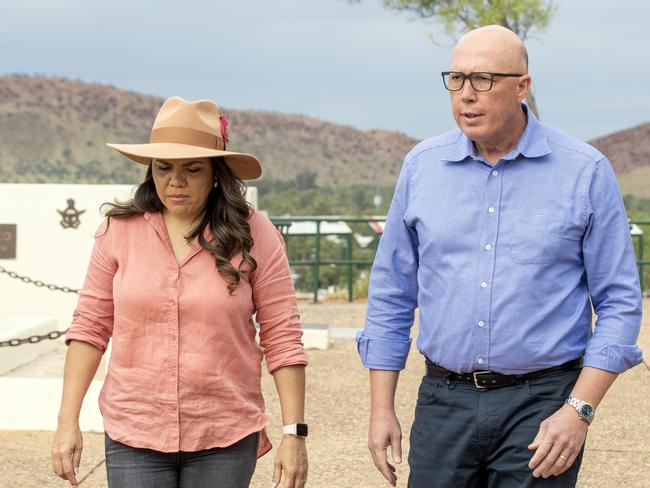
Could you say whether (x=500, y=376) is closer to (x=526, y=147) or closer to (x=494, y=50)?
(x=526, y=147)

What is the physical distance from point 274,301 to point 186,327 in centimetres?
30

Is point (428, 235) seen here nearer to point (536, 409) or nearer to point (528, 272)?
point (528, 272)

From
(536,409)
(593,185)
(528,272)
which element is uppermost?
(593,185)

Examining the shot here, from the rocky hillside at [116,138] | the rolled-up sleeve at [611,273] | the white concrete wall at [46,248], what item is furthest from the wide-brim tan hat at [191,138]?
the rocky hillside at [116,138]

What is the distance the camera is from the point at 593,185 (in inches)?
134

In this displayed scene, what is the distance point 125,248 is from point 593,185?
1.27m

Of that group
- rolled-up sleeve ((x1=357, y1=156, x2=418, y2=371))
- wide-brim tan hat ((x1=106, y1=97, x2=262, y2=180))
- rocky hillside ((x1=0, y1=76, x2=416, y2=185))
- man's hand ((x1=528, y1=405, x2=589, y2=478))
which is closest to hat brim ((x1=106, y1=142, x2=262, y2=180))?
wide-brim tan hat ((x1=106, y1=97, x2=262, y2=180))

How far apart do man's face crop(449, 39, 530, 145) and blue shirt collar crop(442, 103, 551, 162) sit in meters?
0.06

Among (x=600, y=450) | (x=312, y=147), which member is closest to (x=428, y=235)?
(x=600, y=450)

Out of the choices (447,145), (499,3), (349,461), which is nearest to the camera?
(447,145)

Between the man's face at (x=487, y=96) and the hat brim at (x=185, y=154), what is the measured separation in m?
0.61

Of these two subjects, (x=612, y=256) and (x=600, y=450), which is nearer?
(x=612, y=256)

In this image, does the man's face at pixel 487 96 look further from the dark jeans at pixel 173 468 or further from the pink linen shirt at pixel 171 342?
the dark jeans at pixel 173 468

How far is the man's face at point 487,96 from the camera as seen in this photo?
11.2ft
